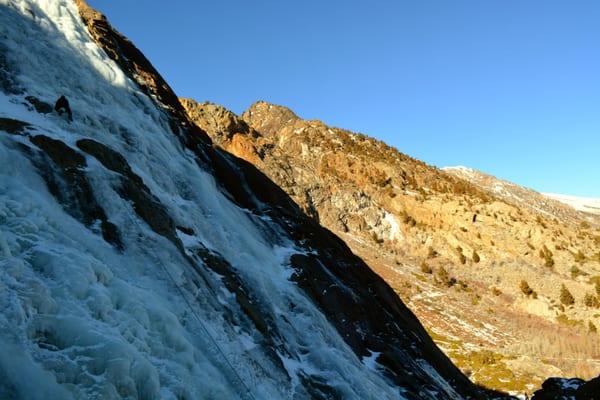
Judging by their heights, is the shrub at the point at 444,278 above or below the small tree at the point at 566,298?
below

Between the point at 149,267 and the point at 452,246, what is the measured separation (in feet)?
251

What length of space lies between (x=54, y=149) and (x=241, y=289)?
8.69 m

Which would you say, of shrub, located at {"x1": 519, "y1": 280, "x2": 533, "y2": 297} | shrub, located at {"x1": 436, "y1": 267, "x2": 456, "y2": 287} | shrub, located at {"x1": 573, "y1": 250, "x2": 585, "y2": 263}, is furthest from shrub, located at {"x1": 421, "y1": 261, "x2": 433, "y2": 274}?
shrub, located at {"x1": 573, "y1": 250, "x2": 585, "y2": 263}

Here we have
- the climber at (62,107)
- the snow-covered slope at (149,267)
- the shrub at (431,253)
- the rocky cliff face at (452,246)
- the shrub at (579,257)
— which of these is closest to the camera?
the snow-covered slope at (149,267)

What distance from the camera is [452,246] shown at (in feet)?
283

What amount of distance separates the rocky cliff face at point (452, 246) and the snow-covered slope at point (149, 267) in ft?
111

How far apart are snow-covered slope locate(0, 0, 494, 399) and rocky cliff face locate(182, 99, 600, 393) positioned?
33875 millimetres

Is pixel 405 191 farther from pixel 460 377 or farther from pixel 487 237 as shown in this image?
pixel 460 377

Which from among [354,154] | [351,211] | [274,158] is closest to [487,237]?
[351,211]

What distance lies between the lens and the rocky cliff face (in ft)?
213

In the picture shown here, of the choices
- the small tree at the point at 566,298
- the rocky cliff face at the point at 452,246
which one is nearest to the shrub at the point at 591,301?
the rocky cliff face at the point at 452,246

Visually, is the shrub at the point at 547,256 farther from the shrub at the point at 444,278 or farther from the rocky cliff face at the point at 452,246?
the shrub at the point at 444,278

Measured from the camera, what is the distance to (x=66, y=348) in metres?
10.4

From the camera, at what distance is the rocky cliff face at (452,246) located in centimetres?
6500
